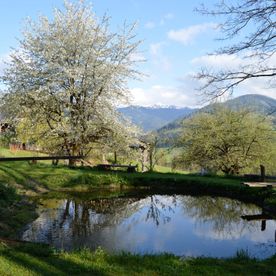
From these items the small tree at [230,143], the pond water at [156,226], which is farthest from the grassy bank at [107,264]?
the small tree at [230,143]

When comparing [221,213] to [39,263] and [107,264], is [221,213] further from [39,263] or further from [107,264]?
[39,263]

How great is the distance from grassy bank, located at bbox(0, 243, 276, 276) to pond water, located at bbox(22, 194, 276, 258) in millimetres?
2424

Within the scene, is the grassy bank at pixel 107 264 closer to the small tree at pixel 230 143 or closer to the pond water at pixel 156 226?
the pond water at pixel 156 226

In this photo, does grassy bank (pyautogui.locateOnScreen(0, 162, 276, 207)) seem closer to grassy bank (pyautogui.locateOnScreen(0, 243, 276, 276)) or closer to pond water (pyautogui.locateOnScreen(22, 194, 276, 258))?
pond water (pyautogui.locateOnScreen(22, 194, 276, 258))

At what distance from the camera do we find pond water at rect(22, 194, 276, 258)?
1270 cm

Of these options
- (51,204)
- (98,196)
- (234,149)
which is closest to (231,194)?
(98,196)

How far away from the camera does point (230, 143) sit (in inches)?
1806

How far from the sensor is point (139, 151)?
111ft

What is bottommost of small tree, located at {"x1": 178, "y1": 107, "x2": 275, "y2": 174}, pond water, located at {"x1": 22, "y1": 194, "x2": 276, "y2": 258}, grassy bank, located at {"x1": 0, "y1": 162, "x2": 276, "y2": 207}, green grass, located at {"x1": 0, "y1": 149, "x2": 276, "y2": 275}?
pond water, located at {"x1": 22, "y1": 194, "x2": 276, "y2": 258}

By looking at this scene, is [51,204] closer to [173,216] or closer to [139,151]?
[173,216]

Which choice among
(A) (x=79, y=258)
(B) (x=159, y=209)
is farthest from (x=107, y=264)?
(B) (x=159, y=209)

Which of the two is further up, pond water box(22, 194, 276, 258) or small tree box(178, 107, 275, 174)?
small tree box(178, 107, 275, 174)

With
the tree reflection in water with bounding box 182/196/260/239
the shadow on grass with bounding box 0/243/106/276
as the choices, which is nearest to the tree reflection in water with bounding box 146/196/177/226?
the tree reflection in water with bounding box 182/196/260/239

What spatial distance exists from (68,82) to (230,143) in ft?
79.0
